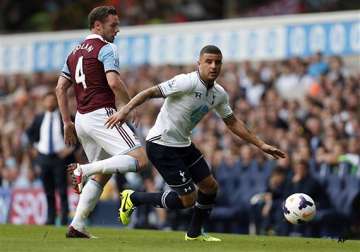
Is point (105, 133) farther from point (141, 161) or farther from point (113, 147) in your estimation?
point (141, 161)

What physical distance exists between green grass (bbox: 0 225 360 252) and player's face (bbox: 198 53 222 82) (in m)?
1.91

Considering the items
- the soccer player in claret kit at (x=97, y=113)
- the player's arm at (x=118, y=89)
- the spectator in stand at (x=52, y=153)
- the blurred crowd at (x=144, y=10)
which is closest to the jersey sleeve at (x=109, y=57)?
the soccer player in claret kit at (x=97, y=113)

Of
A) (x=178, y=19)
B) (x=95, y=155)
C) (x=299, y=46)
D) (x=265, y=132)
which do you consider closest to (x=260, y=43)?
(x=299, y=46)

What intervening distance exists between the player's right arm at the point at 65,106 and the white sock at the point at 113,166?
800mm

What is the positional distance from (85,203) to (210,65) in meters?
2.21

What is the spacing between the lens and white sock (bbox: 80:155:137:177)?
1319 cm

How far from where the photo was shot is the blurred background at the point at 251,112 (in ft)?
66.3

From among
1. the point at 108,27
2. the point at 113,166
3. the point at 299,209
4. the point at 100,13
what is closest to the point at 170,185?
the point at 113,166

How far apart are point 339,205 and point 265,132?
2.92m

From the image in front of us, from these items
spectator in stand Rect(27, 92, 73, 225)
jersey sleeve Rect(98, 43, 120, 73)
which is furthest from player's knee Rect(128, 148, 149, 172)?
spectator in stand Rect(27, 92, 73, 225)

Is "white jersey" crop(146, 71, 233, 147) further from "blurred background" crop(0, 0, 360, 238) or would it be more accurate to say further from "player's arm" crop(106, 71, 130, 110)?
"blurred background" crop(0, 0, 360, 238)

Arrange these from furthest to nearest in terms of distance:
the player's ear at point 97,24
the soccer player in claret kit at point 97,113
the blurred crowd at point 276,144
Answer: the blurred crowd at point 276,144 < the player's ear at point 97,24 < the soccer player in claret kit at point 97,113

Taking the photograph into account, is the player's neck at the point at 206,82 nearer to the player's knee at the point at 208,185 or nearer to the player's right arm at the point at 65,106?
the player's knee at the point at 208,185

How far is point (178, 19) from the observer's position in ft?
101
